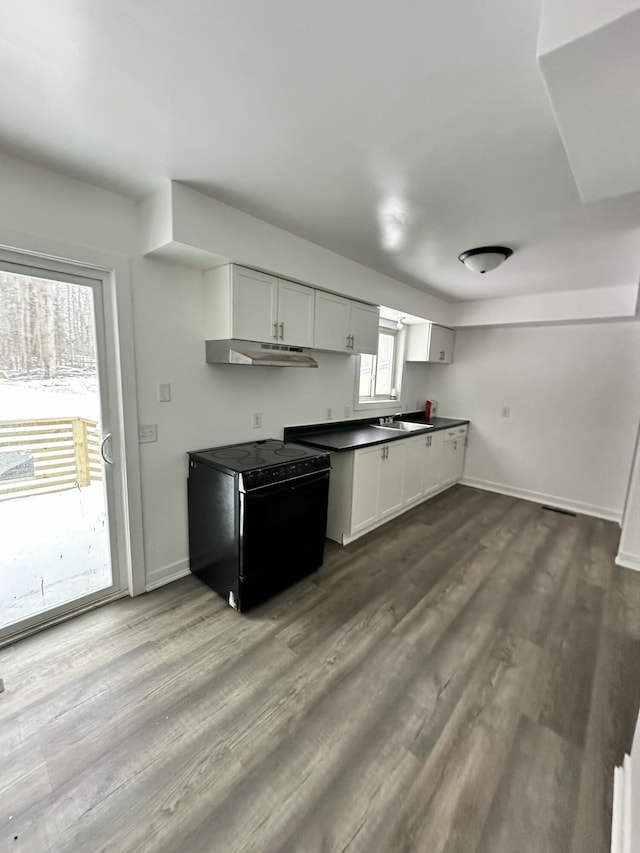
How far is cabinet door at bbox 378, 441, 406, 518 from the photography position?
3309 millimetres

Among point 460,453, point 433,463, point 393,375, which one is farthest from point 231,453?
point 460,453

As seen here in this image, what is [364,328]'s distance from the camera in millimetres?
3320

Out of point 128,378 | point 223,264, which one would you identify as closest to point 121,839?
point 128,378

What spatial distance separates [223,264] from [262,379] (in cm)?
92

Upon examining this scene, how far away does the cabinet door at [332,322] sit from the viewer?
2842mm

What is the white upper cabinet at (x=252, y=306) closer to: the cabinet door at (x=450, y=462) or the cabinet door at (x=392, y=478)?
the cabinet door at (x=392, y=478)

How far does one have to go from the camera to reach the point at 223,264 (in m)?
2.25

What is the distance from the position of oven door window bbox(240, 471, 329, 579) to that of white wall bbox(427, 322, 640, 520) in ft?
10.2

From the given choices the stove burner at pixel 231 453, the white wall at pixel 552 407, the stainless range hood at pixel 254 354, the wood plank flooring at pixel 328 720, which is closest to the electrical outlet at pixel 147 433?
the stove burner at pixel 231 453

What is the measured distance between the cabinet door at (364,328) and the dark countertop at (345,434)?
819mm

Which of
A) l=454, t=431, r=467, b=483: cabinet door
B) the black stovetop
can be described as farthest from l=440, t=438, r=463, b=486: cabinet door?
the black stovetop

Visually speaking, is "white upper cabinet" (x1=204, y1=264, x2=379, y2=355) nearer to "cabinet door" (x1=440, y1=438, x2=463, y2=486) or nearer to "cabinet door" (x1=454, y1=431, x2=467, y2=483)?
"cabinet door" (x1=440, y1=438, x2=463, y2=486)

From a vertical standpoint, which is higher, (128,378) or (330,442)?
(128,378)

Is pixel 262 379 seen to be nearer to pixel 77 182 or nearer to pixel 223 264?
pixel 223 264
